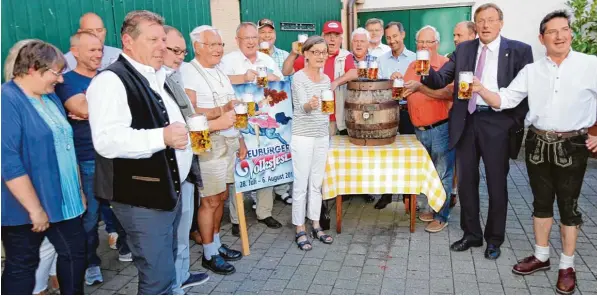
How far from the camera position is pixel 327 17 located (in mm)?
9430

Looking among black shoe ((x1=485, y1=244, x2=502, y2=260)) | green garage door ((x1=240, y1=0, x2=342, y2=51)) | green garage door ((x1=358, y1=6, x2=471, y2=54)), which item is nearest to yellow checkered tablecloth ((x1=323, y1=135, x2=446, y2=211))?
black shoe ((x1=485, y1=244, x2=502, y2=260))

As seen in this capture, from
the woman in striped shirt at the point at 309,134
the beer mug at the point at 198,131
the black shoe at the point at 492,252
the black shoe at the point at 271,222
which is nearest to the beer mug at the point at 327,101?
the woman in striped shirt at the point at 309,134

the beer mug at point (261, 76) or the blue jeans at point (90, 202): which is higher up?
the beer mug at point (261, 76)

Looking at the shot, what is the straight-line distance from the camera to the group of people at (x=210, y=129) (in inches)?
87.7

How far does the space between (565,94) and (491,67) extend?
0.71m

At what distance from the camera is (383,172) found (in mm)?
4195

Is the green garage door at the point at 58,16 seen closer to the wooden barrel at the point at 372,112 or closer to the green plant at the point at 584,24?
the wooden barrel at the point at 372,112

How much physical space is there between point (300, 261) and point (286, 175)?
3.25 feet

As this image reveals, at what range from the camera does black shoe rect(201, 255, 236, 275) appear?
11.8ft

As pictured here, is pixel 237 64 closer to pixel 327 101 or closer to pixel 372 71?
pixel 327 101

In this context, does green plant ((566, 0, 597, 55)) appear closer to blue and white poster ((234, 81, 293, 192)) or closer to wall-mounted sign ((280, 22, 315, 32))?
wall-mounted sign ((280, 22, 315, 32))

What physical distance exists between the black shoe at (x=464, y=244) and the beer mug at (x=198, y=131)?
252 cm

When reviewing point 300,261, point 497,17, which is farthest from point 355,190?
point 497,17

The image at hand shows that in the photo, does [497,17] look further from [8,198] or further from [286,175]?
[8,198]
